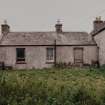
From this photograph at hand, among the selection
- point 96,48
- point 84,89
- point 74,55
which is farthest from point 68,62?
point 84,89

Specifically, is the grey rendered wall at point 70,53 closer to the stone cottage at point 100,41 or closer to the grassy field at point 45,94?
the stone cottage at point 100,41

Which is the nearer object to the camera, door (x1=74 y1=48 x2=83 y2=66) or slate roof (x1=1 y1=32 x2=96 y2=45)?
door (x1=74 y1=48 x2=83 y2=66)

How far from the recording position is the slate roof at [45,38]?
33781 millimetres

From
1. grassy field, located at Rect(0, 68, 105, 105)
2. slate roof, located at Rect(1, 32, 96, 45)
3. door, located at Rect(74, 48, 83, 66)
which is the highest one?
slate roof, located at Rect(1, 32, 96, 45)

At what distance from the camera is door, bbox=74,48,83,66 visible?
110ft

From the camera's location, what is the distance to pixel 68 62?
3341cm

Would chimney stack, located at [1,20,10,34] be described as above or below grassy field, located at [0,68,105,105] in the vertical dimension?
above

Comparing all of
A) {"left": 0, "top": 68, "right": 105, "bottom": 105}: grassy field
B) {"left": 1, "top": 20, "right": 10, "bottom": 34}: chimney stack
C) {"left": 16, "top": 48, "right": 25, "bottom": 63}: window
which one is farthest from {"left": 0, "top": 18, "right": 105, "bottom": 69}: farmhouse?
{"left": 0, "top": 68, "right": 105, "bottom": 105}: grassy field

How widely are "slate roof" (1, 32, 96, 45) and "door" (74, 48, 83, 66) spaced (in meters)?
0.76

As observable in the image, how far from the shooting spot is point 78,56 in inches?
1324

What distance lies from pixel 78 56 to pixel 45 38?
425cm

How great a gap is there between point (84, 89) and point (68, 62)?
801 inches

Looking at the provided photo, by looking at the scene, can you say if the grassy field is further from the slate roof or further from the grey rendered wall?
the slate roof

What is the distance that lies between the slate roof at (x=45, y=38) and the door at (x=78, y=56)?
2.51ft
